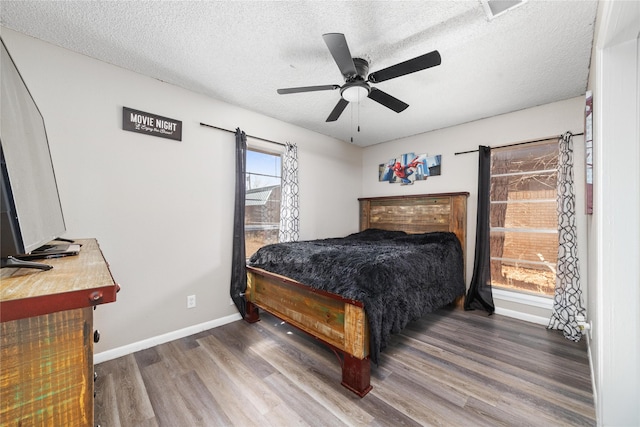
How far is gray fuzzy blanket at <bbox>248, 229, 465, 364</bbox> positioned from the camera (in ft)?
5.93

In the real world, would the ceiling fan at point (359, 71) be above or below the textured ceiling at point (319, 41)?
below

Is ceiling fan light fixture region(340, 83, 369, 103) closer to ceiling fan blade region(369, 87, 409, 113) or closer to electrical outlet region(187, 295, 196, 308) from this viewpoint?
ceiling fan blade region(369, 87, 409, 113)

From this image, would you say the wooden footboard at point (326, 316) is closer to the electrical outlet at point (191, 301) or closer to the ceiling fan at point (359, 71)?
the electrical outlet at point (191, 301)

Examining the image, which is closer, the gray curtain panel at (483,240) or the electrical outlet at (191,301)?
the electrical outlet at (191,301)

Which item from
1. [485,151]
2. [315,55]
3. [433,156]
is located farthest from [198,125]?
[485,151]

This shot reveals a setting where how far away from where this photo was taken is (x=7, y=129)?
3.22ft

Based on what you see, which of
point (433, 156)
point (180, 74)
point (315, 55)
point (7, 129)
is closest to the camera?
point (7, 129)

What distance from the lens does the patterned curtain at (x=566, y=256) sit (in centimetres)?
256

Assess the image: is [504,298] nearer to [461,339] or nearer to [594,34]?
[461,339]

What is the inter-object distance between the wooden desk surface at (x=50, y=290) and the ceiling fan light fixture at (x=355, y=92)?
1.86 meters

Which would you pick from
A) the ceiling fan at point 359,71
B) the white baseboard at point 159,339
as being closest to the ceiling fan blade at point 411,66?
the ceiling fan at point 359,71

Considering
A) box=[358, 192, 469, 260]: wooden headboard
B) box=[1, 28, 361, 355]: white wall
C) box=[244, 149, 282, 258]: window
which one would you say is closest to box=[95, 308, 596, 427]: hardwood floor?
box=[1, 28, 361, 355]: white wall

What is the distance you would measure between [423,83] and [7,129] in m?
2.82

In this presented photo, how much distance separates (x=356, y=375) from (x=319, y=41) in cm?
240
